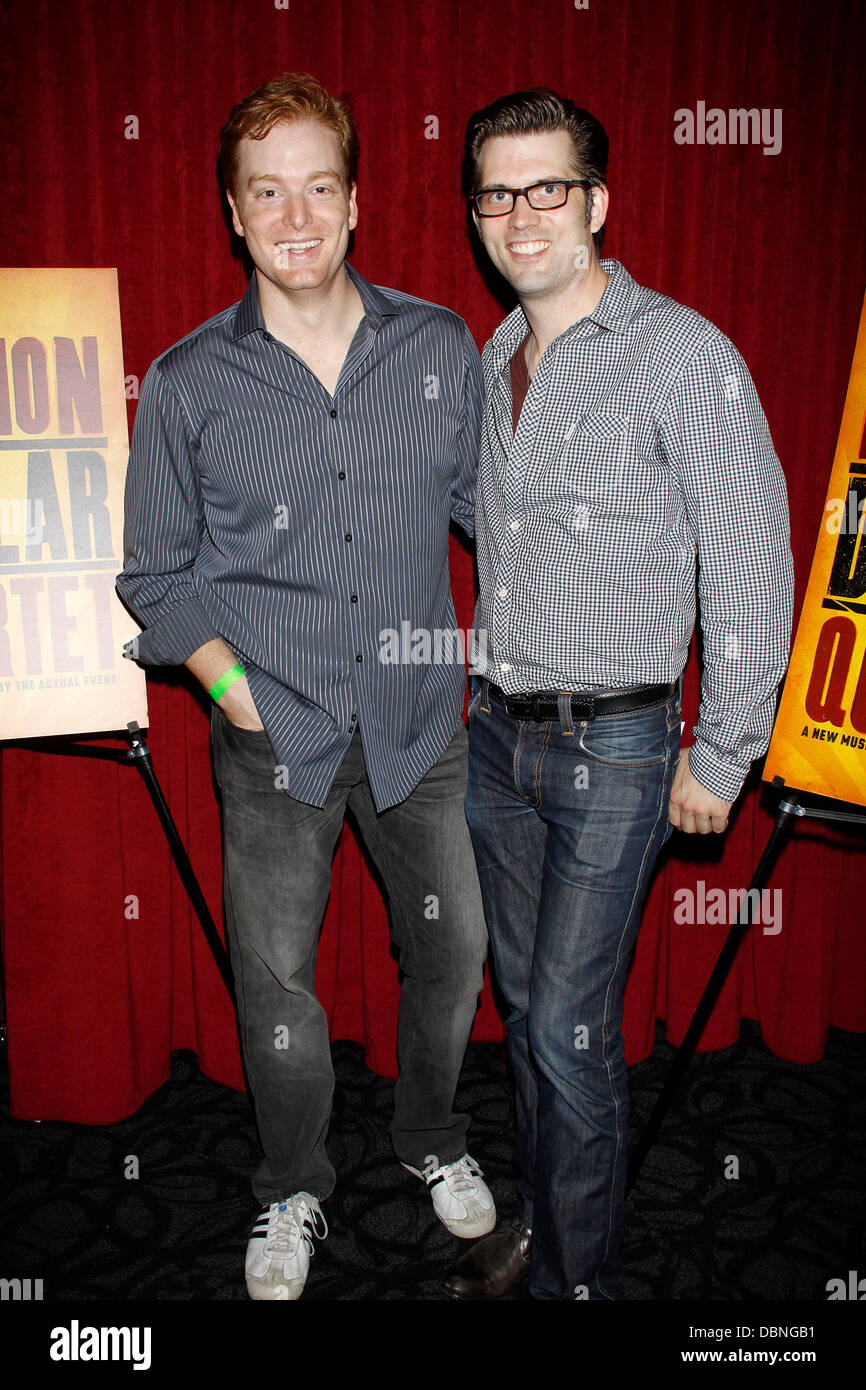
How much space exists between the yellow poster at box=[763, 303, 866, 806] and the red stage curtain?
0.44 meters

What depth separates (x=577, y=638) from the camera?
5.23ft

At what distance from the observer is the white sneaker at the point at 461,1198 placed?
200 cm

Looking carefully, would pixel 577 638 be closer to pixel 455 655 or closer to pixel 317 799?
pixel 455 655

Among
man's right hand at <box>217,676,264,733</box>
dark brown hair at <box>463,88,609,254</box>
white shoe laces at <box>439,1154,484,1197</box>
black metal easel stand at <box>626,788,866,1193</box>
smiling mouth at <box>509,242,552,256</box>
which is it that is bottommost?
white shoe laces at <box>439,1154,484,1197</box>

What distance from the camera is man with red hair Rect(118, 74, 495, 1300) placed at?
1744 mm

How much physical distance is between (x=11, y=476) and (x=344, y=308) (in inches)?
28.9

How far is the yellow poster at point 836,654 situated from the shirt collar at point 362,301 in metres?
0.88

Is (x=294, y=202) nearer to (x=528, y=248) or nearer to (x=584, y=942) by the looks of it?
(x=528, y=248)

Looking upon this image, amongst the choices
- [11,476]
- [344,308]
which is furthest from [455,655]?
[11,476]

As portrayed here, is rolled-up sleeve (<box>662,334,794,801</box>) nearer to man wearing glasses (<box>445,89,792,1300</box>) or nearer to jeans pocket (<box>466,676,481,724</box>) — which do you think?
man wearing glasses (<box>445,89,792,1300</box>)

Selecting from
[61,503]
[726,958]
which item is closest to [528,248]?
[61,503]

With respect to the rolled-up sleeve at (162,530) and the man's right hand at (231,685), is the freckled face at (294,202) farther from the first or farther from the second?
the man's right hand at (231,685)

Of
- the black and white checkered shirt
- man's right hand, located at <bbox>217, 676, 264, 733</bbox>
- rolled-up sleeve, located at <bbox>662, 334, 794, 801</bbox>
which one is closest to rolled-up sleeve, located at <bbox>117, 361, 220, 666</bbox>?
man's right hand, located at <bbox>217, 676, 264, 733</bbox>
